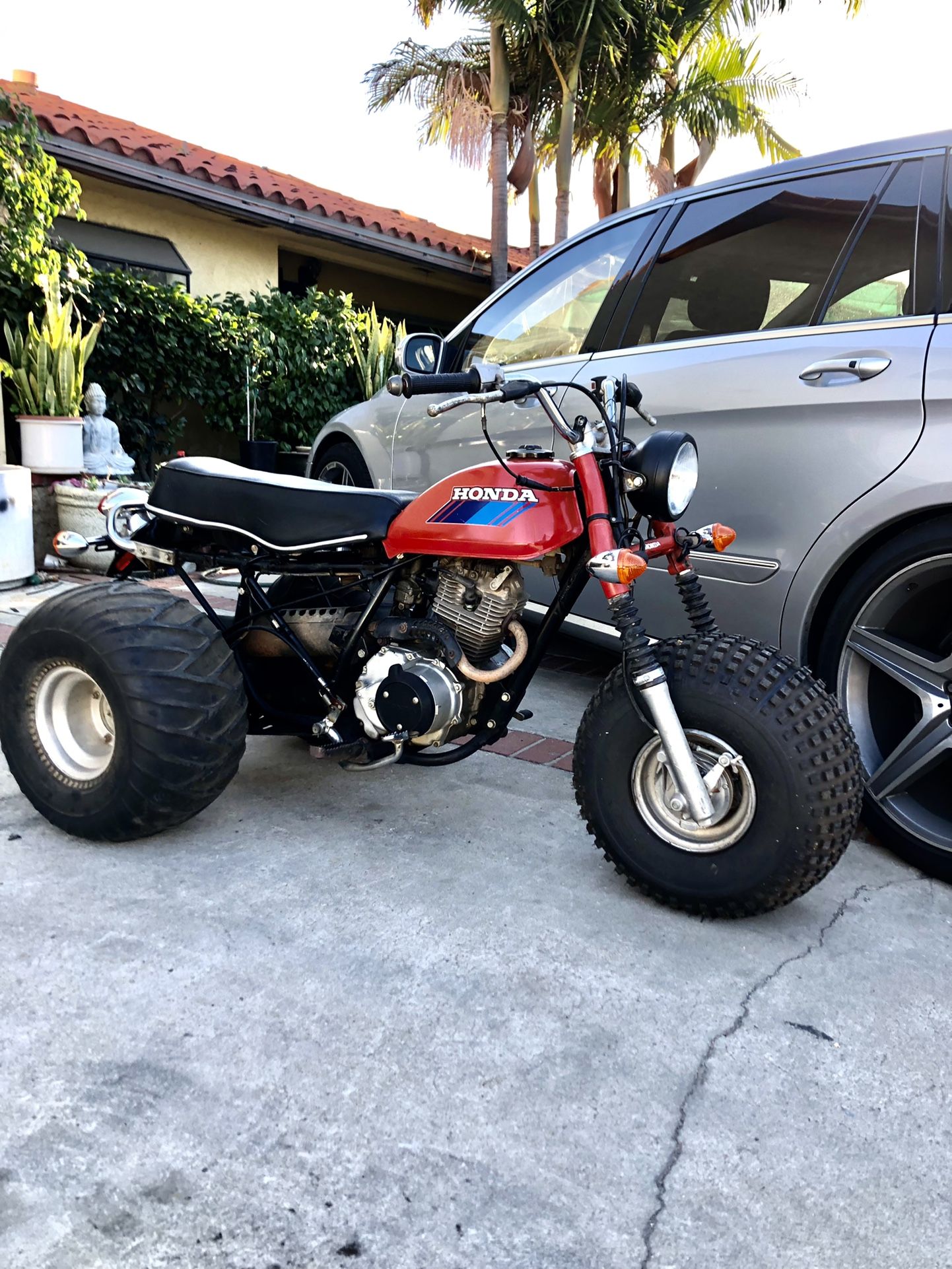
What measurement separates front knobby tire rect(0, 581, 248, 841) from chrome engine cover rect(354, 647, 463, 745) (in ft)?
1.08

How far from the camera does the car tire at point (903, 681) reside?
101 inches

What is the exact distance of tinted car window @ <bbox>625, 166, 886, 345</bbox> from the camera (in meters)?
2.98

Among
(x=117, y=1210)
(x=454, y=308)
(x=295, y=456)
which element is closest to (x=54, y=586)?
(x=295, y=456)

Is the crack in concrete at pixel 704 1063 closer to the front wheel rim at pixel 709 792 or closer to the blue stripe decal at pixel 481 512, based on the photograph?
the front wheel rim at pixel 709 792

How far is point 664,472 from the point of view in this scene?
2215mm

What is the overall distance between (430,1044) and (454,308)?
41.3ft

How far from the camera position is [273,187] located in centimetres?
951

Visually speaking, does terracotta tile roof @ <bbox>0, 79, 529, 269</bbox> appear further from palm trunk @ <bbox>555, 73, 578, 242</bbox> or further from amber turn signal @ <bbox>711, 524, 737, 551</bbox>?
amber turn signal @ <bbox>711, 524, 737, 551</bbox>

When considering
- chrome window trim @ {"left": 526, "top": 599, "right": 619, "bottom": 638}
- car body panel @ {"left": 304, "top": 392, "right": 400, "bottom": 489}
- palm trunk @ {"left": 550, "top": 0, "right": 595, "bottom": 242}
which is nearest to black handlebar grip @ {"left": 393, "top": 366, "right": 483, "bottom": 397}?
chrome window trim @ {"left": 526, "top": 599, "right": 619, "bottom": 638}

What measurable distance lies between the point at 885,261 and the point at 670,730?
161 centimetres

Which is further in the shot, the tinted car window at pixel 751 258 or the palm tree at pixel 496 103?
the palm tree at pixel 496 103

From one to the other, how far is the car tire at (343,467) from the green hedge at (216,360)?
293 centimetres

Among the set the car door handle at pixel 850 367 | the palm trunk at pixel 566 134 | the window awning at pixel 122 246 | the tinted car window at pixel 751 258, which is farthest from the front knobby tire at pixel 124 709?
the palm trunk at pixel 566 134

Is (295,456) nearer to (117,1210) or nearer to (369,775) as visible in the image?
(369,775)
